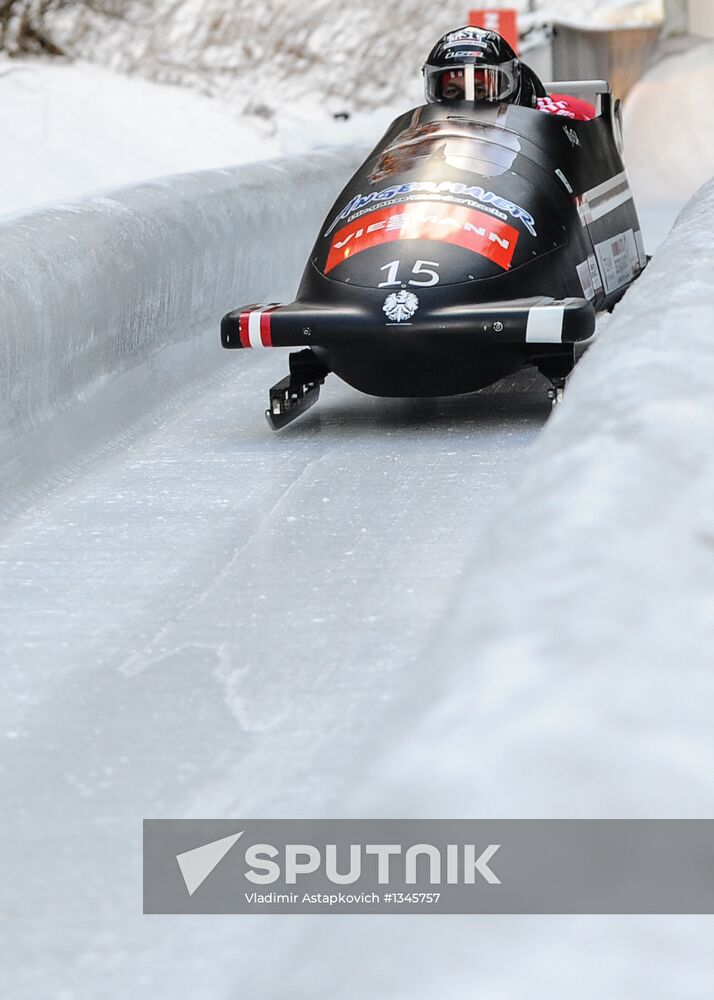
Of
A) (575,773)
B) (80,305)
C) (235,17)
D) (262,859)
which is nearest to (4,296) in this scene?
(80,305)

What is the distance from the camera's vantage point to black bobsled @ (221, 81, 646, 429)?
9.78 feet

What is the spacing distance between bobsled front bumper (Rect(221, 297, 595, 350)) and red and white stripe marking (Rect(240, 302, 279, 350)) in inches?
3.5

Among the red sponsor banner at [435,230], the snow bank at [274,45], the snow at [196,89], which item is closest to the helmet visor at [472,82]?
the red sponsor banner at [435,230]

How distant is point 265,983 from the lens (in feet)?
2.13

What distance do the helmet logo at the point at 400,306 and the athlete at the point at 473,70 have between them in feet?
2.99

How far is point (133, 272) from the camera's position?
358cm

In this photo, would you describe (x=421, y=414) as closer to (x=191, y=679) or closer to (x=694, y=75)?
(x=191, y=679)

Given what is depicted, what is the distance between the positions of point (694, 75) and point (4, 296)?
9.41 metres

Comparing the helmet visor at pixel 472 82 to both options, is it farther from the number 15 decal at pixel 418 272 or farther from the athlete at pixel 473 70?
the number 15 decal at pixel 418 272

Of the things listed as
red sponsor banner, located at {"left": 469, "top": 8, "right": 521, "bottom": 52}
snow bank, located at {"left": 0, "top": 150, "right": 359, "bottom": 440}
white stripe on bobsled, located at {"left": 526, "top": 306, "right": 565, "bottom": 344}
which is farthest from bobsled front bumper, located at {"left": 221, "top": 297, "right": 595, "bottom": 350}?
red sponsor banner, located at {"left": 469, "top": 8, "right": 521, "bottom": 52}

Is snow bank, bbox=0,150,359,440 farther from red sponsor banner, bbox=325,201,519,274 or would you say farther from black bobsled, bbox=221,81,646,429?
red sponsor banner, bbox=325,201,519,274

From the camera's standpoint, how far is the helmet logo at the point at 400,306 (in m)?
2.97

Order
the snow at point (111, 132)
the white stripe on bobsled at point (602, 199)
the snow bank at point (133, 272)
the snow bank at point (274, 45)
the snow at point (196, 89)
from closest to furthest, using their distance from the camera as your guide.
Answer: the snow bank at point (133, 272)
the white stripe on bobsled at point (602, 199)
the snow at point (111, 132)
the snow at point (196, 89)
the snow bank at point (274, 45)

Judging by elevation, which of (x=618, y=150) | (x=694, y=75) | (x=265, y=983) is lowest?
(x=694, y=75)
